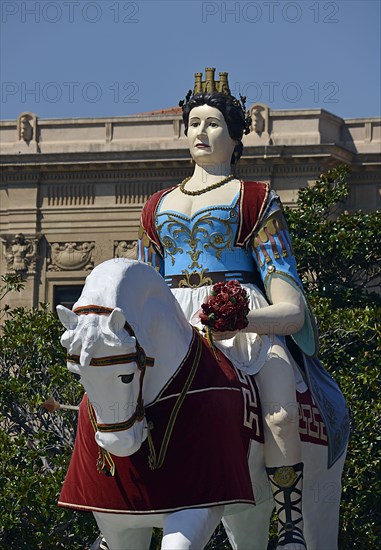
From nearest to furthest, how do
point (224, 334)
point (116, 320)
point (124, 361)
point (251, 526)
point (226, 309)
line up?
point (116, 320), point (124, 361), point (226, 309), point (224, 334), point (251, 526)

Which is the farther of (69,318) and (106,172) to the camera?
(106,172)

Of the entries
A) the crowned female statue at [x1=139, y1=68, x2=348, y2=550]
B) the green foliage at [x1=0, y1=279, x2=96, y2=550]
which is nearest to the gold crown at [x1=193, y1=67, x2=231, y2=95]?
the crowned female statue at [x1=139, y1=68, x2=348, y2=550]

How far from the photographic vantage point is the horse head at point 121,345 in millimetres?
10328

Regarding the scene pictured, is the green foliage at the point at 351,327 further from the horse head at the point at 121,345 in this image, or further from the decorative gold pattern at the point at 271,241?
the horse head at the point at 121,345

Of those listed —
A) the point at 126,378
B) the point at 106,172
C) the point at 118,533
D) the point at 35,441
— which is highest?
the point at 106,172

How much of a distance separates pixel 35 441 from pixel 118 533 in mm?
14997

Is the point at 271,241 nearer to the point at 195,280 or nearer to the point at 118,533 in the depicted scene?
the point at 195,280

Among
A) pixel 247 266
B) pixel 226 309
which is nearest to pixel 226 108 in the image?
pixel 247 266

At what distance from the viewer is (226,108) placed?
1241 cm

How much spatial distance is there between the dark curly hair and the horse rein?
2.26 m

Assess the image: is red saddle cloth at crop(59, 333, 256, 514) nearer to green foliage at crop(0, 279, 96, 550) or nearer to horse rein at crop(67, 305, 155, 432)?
horse rein at crop(67, 305, 155, 432)

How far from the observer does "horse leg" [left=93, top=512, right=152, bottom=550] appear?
11141 millimetres

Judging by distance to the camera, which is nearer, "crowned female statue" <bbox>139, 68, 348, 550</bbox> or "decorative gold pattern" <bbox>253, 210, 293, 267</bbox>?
"crowned female statue" <bbox>139, 68, 348, 550</bbox>

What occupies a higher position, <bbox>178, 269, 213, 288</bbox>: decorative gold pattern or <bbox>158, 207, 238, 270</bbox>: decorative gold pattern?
<bbox>158, 207, 238, 270</bbox>: decorative gold pattern
